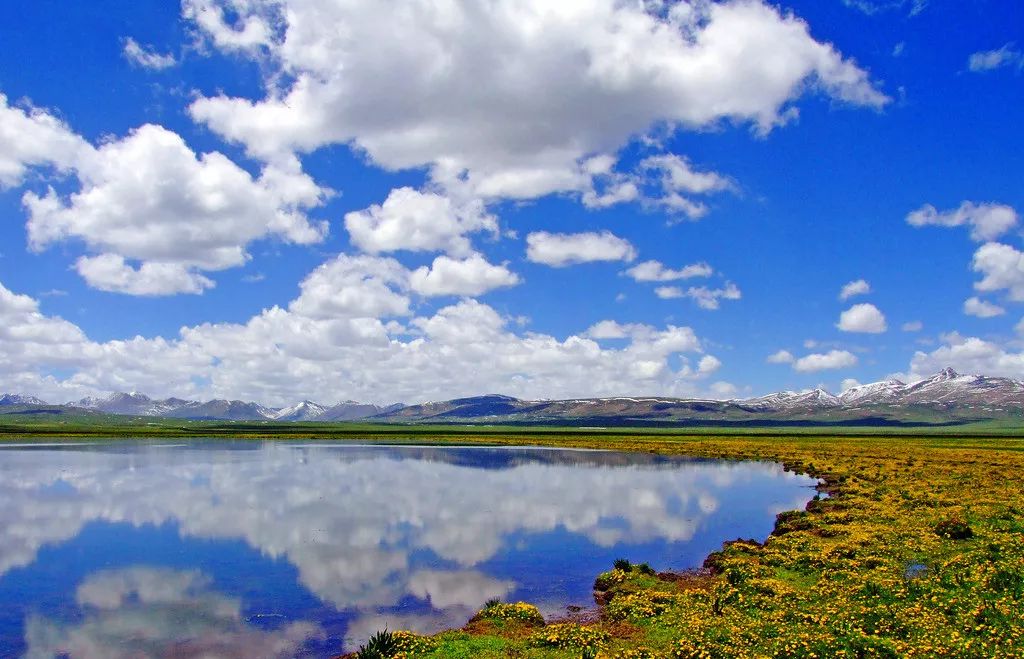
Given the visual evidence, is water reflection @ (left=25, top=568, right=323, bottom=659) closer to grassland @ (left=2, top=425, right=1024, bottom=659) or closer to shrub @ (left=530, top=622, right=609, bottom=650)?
grassland @ (left=2, top=425, right=1024, bottom=659)

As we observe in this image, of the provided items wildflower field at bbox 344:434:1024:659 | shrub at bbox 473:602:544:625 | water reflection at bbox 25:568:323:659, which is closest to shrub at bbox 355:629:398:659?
wildflower field at bbox 344:434:1024:659

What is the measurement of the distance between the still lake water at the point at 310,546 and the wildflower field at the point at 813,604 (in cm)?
373

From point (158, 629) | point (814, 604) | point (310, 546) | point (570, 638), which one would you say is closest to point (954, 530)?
point (814, 604)

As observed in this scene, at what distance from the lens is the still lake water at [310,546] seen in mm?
28953

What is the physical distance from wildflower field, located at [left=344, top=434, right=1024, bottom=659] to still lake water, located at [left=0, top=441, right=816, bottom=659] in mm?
3733

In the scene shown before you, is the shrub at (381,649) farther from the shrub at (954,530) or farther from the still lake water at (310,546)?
the shrub at (954,530)

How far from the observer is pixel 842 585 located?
30828 millimetres

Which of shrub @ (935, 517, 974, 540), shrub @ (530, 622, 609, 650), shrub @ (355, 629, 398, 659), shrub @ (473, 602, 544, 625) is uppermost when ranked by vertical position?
shrub @ (935, 517, 974, 540)

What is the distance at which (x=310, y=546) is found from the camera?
45.0m

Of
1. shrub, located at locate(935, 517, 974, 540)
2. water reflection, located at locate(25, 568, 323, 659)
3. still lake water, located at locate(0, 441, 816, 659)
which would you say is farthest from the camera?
shrub, located at locate(935, 517, 974, 540)

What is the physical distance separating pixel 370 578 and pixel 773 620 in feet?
72.4

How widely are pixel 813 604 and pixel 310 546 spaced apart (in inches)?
1285

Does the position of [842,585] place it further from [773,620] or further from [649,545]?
[649,545]

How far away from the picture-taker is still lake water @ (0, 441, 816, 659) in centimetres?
2895
